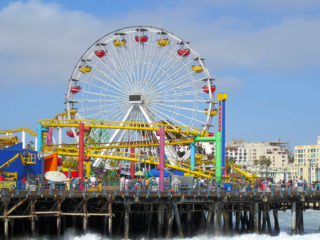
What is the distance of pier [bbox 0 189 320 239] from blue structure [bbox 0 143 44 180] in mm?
6727

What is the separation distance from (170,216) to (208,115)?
3197 cm

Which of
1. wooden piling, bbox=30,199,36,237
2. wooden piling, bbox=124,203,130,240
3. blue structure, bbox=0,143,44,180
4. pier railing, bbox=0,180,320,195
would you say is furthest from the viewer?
blue structure, bbox=0,143,44,180

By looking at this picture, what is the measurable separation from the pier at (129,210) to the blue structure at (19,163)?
673 cm

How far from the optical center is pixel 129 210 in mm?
45125

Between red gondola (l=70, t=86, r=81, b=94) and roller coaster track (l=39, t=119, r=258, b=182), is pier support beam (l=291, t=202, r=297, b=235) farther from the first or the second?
red gondola (l=70, t=86, r=81, b=94)

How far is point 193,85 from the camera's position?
77812mm

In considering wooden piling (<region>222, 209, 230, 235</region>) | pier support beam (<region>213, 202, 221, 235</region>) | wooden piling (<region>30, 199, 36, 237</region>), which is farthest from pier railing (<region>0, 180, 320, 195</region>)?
wooden piling (<region>222, 209, 230, 235</region>)

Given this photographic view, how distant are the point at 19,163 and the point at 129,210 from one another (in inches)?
522

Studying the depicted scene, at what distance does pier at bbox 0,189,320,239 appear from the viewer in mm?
43438

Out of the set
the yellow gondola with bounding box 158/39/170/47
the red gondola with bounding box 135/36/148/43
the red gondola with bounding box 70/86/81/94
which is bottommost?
the red gondola with bounding box 70/86/81/94

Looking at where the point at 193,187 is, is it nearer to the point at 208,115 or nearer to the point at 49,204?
the point at 49,204

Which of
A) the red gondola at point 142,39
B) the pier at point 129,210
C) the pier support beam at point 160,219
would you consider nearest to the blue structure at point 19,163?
the pier at point 129,210

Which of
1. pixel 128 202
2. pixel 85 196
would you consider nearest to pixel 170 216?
pixel 128 202

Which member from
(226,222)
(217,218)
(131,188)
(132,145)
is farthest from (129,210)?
(132,145)
